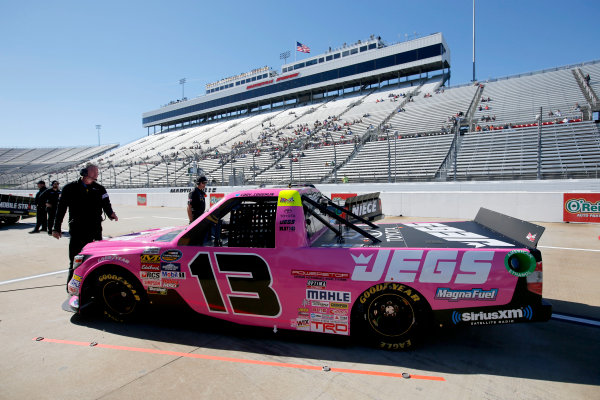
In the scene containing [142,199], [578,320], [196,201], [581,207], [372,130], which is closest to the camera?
[578,320]

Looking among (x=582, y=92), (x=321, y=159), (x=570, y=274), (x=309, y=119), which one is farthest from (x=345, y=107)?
(x=570, y=274)

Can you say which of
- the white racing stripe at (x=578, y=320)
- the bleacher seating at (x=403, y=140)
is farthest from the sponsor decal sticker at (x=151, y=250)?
the bleacher seating at (x=403, y=140)

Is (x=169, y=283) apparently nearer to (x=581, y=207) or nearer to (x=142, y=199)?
(x=581, y=207)

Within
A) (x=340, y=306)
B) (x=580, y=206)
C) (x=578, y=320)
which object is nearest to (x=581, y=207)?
(x=580, y=206)

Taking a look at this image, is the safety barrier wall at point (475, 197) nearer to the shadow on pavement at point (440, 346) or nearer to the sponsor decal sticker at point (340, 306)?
the shadow on pavement at point (440, 346)

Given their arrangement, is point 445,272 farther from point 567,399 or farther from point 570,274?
point 570,274

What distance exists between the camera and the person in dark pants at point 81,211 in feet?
14.4

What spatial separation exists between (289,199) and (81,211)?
308cm

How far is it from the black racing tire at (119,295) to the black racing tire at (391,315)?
2.28 meters

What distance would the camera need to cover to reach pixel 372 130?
92.3 ft

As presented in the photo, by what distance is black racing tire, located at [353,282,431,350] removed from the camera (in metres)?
2.85

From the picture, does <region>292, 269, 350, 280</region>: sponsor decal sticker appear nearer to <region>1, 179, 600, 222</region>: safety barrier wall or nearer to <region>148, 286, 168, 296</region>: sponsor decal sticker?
<region>148, 286, 168, 296</region>: sponsor decal sticker

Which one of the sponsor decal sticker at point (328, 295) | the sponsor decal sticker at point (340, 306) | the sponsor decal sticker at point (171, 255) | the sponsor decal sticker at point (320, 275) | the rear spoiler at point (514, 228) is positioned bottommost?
the sponsor decal sticker at point (340, 306)

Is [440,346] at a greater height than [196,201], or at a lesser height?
lesser
